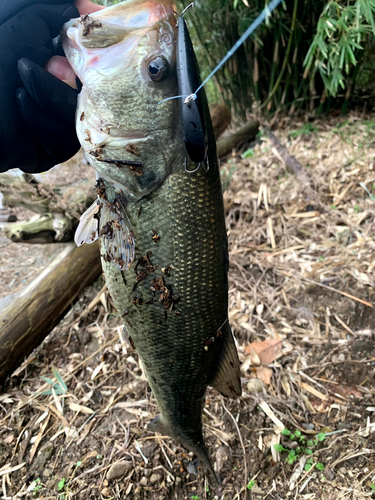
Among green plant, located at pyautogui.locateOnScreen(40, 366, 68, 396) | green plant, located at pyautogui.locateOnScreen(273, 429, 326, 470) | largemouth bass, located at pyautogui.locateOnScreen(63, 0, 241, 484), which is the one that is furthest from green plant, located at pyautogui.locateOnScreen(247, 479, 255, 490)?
green plant, located at pyautogui.locateOnScreen(40, 366, 68, 396)

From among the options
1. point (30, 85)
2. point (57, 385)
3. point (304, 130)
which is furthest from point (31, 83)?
point (304, 130)

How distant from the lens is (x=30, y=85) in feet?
4.20

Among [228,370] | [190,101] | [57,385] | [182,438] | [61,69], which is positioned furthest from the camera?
[57,385]

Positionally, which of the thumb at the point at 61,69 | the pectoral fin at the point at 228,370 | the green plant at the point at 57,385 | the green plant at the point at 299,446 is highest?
the thumb at the point at 61,69

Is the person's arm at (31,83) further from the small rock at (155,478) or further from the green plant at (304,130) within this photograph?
the green plant at (304,130)

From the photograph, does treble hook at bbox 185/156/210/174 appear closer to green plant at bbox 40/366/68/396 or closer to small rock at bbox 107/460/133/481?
small rock at bbox 107/460/133/481

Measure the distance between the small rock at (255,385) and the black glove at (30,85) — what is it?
2006mm

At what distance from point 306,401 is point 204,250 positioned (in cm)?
168

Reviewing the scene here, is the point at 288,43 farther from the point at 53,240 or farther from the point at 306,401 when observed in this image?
the point at 306,401

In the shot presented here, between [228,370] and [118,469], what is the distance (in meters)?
1.09

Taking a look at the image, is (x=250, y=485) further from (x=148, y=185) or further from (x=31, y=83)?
(x=31, y=83)

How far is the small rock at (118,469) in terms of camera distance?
206cm

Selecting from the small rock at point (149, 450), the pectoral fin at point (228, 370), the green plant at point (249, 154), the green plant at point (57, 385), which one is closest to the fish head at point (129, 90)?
the pectoral fin at point (228, 370)

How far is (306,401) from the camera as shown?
2391 mm
